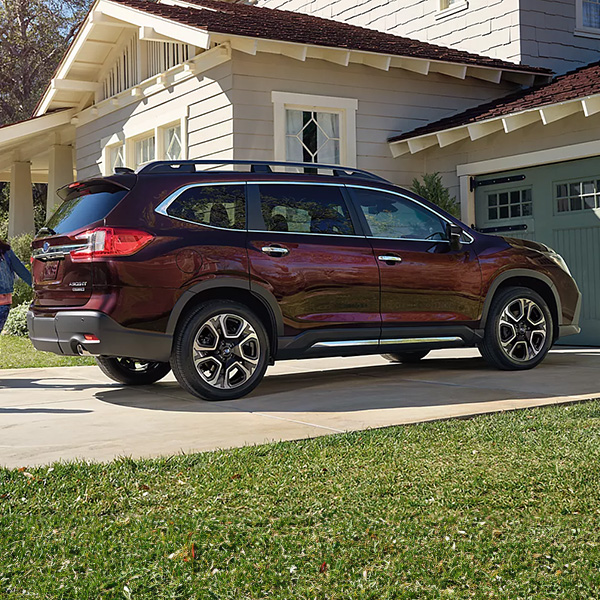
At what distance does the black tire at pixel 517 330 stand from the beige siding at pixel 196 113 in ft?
16.9

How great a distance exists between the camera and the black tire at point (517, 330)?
29.0ft

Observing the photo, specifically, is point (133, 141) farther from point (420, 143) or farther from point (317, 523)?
A: point (317, 523)

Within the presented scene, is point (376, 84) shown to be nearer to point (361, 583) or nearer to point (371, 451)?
point (371, 451)

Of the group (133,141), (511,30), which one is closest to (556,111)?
(511,30)

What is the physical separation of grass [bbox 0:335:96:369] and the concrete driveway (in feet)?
3.39

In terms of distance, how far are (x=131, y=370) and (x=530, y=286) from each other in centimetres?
422

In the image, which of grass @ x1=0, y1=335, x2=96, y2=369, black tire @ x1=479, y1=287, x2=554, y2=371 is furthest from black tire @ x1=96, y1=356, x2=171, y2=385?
black tire @ x1=479, y1=287, x2=554, y2=371

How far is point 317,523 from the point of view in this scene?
161 inches

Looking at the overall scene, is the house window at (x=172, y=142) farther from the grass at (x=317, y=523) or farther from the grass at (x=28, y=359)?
the grass at (x=317, y=523)

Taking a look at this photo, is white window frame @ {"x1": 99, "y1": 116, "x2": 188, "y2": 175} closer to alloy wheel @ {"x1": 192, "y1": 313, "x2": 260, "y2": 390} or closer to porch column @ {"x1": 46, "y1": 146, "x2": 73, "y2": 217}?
porch column @ {"x1": 46, "y1": 146, "x2": 73, "y2": 217}

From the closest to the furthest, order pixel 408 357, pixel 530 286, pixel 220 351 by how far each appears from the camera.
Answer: pixel 220 351 → pixel 530 286 → pixel 408 357

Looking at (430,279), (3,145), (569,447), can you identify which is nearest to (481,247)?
(430,279)

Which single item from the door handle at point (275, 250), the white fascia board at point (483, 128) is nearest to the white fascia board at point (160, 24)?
the white fascia board at point (483, 128)

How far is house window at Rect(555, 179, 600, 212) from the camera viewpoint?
1191 cm
